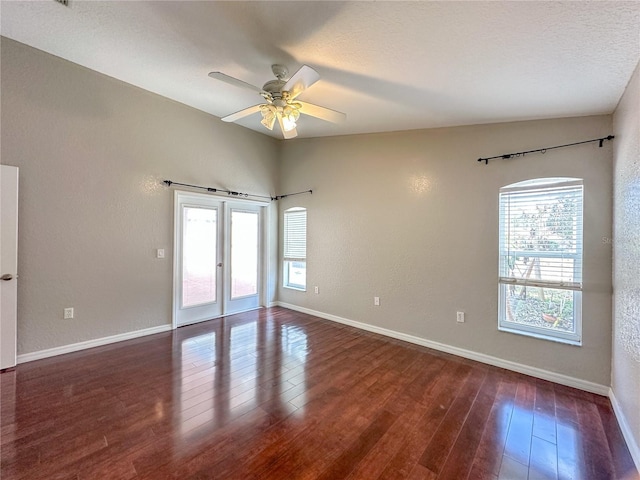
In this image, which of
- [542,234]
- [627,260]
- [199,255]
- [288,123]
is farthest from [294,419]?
[199,255]

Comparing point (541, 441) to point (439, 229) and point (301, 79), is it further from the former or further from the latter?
point (301, 79)

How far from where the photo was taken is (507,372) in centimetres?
294

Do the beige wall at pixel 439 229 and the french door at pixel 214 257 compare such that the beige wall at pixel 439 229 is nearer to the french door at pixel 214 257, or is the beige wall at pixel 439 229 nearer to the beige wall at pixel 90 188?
the french door at pixel 214 257

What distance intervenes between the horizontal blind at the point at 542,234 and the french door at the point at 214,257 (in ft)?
12.8

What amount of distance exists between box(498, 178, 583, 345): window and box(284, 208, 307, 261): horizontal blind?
10.2ft

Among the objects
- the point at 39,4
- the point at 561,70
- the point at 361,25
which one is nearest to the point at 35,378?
the point at 39,4

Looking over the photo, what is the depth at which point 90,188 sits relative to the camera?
3.35 meters

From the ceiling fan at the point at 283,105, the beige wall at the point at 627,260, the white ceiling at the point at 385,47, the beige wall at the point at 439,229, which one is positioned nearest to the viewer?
the white ceiling at the point at 385,47

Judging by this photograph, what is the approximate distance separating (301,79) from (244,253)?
3.52m

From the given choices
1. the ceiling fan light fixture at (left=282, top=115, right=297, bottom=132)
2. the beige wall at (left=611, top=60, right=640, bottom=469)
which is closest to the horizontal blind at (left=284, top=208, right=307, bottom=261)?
the ceiling fan light fixture at (left=282, top=115, right=297, bottom=132)

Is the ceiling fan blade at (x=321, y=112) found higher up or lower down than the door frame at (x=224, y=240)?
higher up

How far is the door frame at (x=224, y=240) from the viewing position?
4090mm

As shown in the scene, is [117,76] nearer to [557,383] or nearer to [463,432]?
[463,432]

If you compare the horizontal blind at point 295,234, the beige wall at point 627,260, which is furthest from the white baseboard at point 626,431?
the horizontal blind at point 295,234
